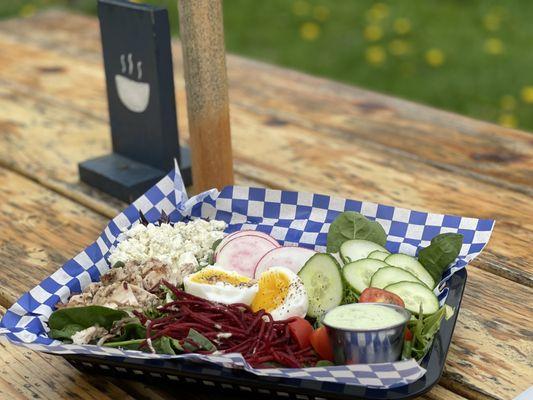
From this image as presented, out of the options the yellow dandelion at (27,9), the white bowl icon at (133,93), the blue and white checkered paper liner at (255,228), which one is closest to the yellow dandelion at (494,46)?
the yellow dandelion at (27,9)

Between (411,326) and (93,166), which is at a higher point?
(411,326)

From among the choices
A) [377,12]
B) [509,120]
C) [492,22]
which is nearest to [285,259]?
[509,120]

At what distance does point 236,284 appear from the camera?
1.39 meters

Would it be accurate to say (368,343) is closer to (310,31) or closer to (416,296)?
(416,296)

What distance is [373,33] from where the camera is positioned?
177 inches

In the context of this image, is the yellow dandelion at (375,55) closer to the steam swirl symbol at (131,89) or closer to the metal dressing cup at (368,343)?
the steam swirl symbol at (131,89)

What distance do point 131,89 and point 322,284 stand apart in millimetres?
836

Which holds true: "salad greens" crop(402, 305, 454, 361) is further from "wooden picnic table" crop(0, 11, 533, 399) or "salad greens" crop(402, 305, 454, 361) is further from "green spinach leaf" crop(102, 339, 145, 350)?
"green spinach leaf" crop(102, 339, 145, 350)

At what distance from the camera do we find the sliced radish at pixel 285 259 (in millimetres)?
1464

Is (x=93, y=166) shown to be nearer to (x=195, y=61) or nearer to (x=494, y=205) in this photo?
(x=195, y=61)

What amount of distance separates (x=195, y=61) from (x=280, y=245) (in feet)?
1.43

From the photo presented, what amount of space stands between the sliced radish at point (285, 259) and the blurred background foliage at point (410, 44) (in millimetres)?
2393

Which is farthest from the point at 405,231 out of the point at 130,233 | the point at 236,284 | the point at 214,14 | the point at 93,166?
the point at 93,166

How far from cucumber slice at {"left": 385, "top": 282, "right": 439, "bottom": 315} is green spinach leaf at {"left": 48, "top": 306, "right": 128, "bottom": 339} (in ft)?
1.23
